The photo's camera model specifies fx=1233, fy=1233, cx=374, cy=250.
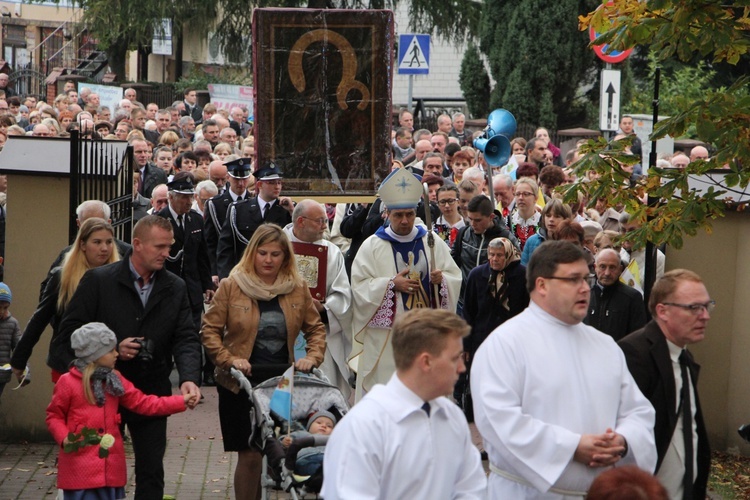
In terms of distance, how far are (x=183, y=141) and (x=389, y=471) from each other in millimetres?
13210

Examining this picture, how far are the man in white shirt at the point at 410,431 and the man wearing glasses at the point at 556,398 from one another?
562 millimetres

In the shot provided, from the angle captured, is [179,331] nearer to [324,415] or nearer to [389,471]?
[324,415]

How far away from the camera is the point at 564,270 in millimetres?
5328

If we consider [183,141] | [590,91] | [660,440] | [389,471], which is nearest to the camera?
[389,471]

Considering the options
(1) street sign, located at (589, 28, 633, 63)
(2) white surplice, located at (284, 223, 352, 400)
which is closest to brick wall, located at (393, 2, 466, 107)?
(1) street sign, located at (589, 28, 633, 63)

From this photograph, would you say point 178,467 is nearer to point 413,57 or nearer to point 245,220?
point 245,220

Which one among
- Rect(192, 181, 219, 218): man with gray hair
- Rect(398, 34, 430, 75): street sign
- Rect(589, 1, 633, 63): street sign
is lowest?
Rect(192, 181, 219, 218): man with gray hair

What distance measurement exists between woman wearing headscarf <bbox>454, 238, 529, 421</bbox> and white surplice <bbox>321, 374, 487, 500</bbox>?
192 inches

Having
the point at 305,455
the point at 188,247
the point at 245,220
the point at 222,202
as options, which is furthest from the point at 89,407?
the point at 222,202

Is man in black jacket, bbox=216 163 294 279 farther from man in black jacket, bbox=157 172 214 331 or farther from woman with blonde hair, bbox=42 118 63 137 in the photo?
woman with blonde hair, bbox=42 118 63 137

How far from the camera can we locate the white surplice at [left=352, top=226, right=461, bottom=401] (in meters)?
9.33

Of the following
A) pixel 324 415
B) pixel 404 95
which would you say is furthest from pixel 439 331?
pixel 404 95

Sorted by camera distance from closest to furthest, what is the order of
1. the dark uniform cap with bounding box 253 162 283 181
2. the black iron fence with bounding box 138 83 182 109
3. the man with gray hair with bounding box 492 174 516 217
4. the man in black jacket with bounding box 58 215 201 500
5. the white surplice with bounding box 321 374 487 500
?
the white surplice with bounding box 321 374 487 500 < the man in black jacket with bounding box 58 215 201 500 < the dark uniform cap with bounding box 253 162 283 181 < the man with gray hair with bounding box 492 174 516 217 < the black iron fence with bounding box 138 83 182 109

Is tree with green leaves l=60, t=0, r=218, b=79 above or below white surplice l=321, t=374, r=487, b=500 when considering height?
above
